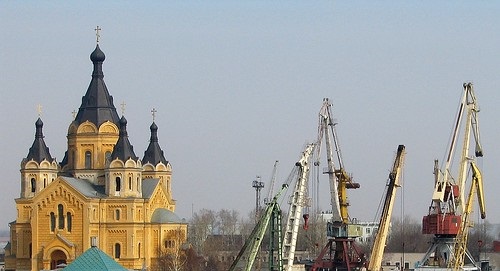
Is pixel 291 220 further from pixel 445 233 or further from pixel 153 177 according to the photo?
pixel 153 177

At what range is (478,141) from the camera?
64000 millimetres

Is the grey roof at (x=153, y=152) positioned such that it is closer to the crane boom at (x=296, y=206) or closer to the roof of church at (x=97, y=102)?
the roof of church at (x=97, y=102)

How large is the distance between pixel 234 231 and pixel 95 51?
49.6 m

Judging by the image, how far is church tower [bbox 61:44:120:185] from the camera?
88438 millimetres

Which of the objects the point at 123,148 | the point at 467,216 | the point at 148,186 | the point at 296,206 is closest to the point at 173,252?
the point at 148,186

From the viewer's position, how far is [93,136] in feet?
290

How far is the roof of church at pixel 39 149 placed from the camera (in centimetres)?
8800

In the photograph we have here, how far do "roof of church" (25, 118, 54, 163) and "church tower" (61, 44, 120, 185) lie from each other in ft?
6.15

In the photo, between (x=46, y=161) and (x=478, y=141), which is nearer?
(x=478, y=141)

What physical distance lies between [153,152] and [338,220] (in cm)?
2985

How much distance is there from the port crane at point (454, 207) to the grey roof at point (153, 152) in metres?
35.2

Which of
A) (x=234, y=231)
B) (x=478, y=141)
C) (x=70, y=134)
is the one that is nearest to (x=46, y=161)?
(x=70, y=134)

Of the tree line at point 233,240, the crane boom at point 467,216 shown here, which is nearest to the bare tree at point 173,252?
the tree line at point 233,240

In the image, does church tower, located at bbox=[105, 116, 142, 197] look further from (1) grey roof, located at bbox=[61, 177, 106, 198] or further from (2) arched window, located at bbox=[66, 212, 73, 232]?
(2) arched window, located at bbox=[66, 212, 73, 232]
